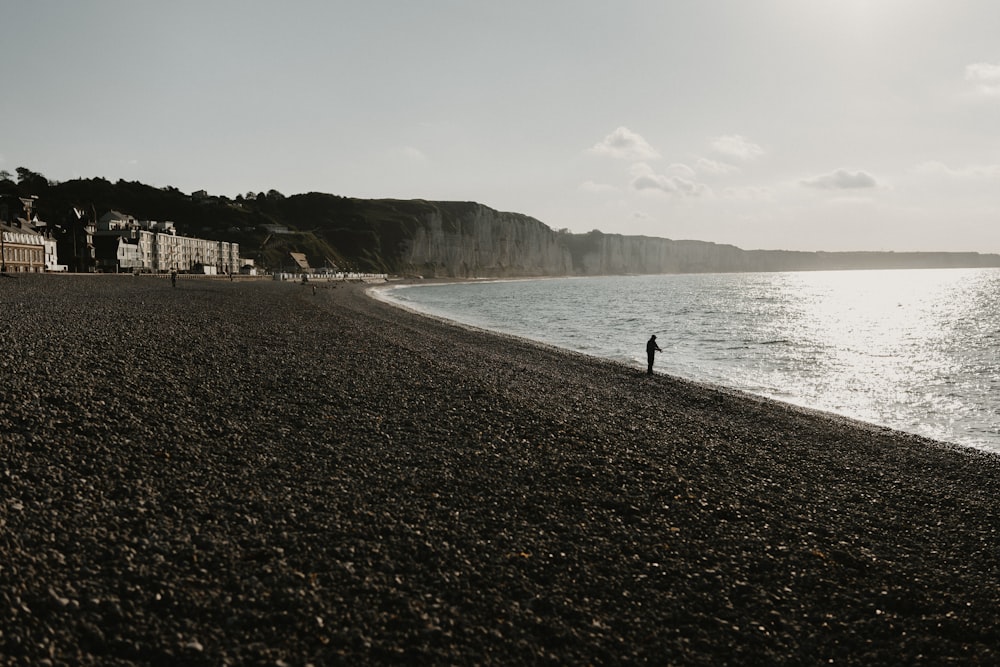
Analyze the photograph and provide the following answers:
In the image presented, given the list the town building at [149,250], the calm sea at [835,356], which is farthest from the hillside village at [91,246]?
the calm sea at [835,356]

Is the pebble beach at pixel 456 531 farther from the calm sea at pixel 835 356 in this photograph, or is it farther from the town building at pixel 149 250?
the town building at pixel 149 250

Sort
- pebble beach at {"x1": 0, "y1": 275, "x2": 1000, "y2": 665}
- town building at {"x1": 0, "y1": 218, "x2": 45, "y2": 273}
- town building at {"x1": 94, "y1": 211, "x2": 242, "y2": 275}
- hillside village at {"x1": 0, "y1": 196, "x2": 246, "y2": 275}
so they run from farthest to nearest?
town building at {"x1": 94, "y1": 211, "x2": 242, "y2": 275} < hillside village at {"x1": 0, "y1": 196, "x2": 246, "y2": 275} < town building at {"x1": 0, "y1": 218, "x2": 45, "y2": 273} < pebble beach at {"x1": 0, "y1": 275, "x2": 1000, "y2": 665}

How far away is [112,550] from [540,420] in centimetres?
919

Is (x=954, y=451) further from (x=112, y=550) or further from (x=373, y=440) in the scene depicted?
(x=112, y=550)

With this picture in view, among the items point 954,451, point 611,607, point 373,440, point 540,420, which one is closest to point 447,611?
point 611,607

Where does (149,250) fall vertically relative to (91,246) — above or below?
above

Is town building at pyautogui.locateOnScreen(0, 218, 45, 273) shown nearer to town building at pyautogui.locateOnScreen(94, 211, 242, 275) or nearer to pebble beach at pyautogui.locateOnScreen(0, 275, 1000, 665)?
town building at pyautogui.locateOnScreen(94, 211, 242, 275)

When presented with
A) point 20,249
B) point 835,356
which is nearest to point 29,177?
point 20,249

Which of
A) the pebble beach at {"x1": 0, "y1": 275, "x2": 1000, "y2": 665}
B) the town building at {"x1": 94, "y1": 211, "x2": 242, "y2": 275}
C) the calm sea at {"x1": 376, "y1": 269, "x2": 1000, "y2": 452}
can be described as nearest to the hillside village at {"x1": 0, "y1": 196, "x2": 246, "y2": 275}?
the town building at {"x1": 94, "y1": 211, "x2": 242, "y2": 275}

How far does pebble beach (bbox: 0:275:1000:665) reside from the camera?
575 cm

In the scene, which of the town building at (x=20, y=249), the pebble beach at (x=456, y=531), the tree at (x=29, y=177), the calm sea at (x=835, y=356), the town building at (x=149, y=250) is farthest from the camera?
the tree at (x=29, y=177)

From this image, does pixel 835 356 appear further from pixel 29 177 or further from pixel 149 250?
pixel 29 177

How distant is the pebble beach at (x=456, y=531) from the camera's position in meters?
5.75

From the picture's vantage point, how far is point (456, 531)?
789 centimetres
